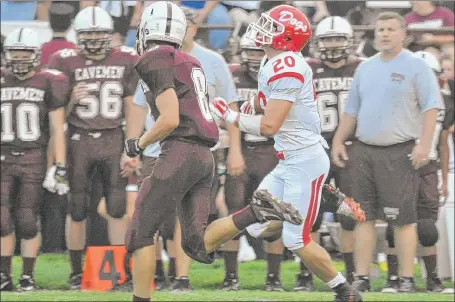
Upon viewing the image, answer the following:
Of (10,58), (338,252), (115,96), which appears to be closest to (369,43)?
(338,252)

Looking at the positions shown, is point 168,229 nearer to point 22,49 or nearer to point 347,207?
point 347,207

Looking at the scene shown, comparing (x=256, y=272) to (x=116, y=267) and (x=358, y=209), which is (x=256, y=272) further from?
(x=358, y=209)

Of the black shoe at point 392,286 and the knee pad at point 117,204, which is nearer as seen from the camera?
the black shoe at point 392,286

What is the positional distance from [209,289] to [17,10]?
365cm

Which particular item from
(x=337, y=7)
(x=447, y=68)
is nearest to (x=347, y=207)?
(x=447, y=68)

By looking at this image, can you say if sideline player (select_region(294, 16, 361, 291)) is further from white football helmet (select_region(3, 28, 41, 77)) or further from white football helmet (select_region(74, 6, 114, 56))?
white football helmet (select_region(3, 28, 41, 77))

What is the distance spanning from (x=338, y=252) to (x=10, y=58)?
318 cm

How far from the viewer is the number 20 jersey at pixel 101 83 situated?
9266mm

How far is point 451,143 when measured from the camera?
10812 mm

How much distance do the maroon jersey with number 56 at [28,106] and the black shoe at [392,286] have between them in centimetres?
274

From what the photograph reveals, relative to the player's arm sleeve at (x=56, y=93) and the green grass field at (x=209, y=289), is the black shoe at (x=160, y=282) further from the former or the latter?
the player's arm sleeve at (x=56, y=93)

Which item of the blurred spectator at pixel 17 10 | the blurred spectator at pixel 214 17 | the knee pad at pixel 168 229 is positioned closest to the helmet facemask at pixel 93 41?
the knee pad at pixel 168 229

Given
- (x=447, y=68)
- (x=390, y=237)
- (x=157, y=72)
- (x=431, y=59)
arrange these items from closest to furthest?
1. (x=157, y=72)
2. (x=390, y=237)
3. (x=431, y=59)
4. (x=447, y=68)

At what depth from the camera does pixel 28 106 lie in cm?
916
